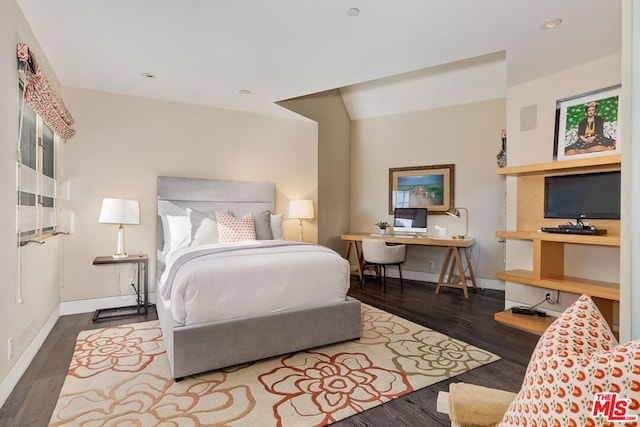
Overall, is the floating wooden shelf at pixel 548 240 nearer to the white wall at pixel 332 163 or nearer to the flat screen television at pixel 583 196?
the flat screen television at pixel 583 196

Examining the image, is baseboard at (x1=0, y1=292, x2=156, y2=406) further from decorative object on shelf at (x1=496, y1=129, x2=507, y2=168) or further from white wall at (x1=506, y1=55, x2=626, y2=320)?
decorative object on shelf at (x1=496, y1=129, x2=507, y2=168)

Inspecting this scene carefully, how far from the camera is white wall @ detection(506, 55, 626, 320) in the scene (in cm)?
302

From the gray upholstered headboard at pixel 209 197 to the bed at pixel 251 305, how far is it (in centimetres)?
158

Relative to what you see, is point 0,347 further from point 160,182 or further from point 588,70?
point 588,70

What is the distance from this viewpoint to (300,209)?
4902 mm

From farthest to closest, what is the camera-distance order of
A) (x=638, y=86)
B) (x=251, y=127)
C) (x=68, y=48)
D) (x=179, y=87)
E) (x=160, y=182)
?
(x=251, y=127) < (x=160, y=182) < (x=179, y=87) < (x=68, y=48) < (x=638, y=86)

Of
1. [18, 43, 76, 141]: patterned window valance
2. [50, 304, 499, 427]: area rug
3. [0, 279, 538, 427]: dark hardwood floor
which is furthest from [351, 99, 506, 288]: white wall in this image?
[18, 43, 76, 141]: patterned window valance

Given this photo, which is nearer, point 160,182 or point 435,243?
point 160,182

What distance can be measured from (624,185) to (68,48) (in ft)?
12.7

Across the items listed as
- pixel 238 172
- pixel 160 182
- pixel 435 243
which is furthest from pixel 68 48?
pixel 435 243

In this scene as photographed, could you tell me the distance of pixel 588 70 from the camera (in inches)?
121

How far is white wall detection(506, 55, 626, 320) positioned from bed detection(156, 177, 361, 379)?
2.08m

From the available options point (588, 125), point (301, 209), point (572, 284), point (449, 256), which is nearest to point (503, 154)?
point (588, 125)

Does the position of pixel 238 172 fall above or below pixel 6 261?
above
